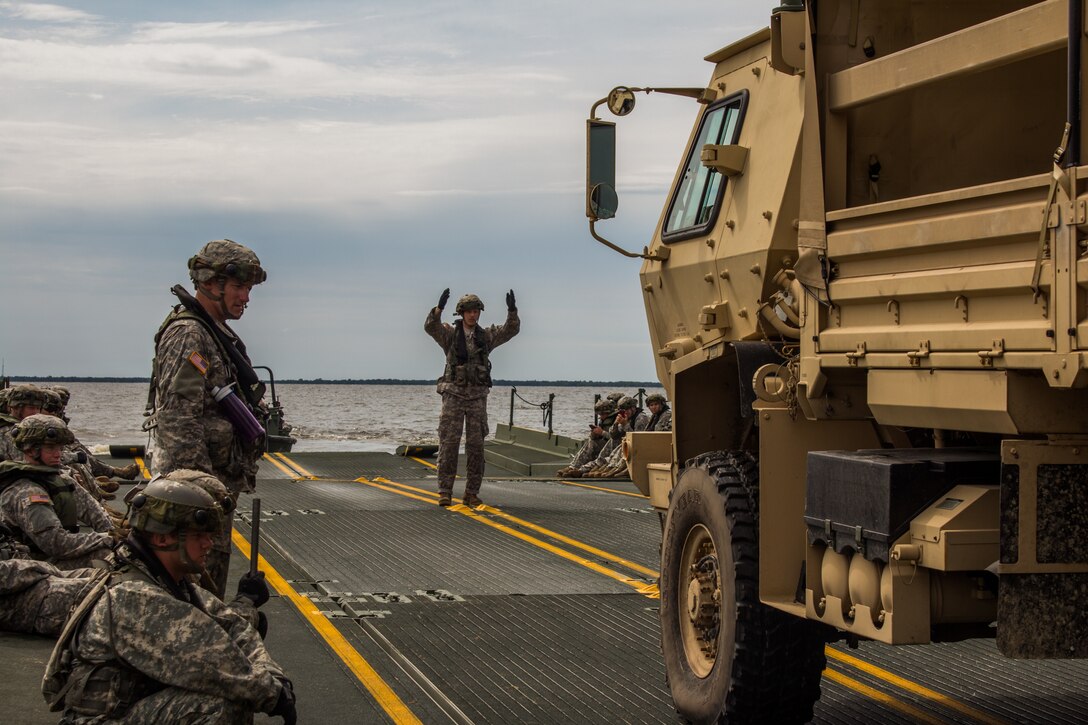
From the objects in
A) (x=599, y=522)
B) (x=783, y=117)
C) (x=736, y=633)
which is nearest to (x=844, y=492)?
(x=736, y=633)

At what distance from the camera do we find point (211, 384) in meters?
6.35

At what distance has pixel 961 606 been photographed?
16.2 ft

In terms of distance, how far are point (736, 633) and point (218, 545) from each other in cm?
232

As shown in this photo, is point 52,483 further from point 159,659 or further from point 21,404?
point 159,659


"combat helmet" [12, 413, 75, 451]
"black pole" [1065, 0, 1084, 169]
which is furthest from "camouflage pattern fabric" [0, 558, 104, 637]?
"black pole" [1065, 0, 1084, 169]

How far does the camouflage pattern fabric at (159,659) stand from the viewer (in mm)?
4570

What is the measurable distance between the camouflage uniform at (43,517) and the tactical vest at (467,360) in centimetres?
742

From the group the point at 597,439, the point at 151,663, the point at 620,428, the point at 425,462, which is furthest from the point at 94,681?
the point at 425,462

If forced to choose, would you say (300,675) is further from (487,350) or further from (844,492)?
(487,350)

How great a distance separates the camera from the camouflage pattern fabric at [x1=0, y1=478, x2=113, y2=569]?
7748 mm

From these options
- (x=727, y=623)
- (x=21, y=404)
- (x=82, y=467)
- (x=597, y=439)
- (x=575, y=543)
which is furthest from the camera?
(x=597, y=439)

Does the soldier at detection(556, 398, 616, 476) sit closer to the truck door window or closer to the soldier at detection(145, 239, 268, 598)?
the truck door window

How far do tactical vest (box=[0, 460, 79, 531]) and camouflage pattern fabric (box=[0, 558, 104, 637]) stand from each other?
0.62 metres

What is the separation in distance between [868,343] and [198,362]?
295 cm
